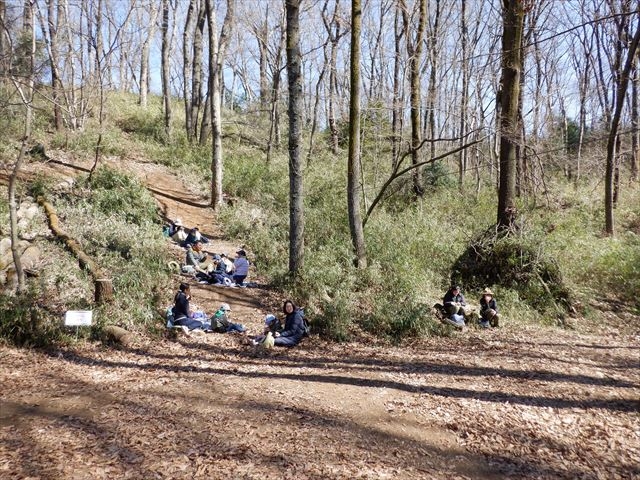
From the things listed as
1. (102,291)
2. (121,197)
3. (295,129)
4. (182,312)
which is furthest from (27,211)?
(295,129)

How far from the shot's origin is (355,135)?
10.4 metres

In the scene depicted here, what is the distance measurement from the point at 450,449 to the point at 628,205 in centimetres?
1864

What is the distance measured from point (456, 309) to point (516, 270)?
2.72 meters

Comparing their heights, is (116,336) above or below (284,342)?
above

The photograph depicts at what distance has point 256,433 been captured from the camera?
14.1 ft

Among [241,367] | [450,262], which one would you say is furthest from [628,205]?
[241,367]

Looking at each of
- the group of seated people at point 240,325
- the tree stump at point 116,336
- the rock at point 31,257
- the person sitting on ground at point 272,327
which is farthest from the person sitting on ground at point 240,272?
the rock at point 31,257

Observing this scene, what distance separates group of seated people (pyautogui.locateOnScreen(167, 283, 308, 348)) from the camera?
23.5ft

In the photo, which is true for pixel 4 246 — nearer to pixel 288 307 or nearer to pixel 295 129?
pixel 288 307

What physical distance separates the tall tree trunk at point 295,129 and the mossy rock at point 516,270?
4.20 meters

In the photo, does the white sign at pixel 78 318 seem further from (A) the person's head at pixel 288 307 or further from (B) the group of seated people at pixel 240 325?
(A) the person's head at pixel 288 307

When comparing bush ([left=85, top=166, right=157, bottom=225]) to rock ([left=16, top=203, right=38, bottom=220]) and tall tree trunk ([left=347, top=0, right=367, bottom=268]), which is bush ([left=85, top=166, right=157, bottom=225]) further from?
tall tree trunk ([left=347, top=0, right=367, bottom=268])

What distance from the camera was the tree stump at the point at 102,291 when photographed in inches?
285

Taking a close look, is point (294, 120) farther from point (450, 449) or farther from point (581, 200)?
point (581, 200)
